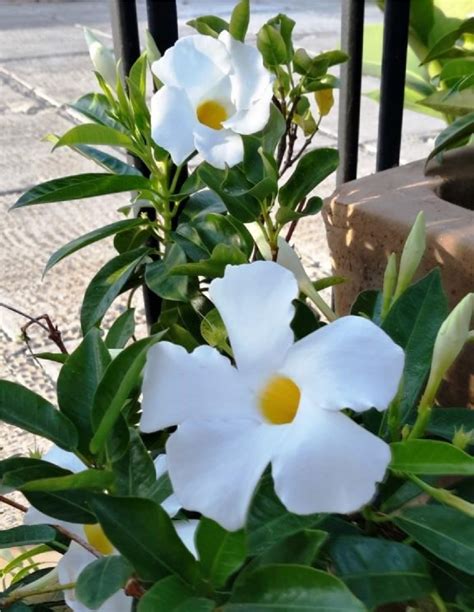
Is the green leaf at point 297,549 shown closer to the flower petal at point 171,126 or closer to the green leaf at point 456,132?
the flower petal at point 171,126

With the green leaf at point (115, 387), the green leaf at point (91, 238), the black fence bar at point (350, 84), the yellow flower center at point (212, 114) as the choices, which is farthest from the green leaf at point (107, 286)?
the black fence bar at point (350, 84)

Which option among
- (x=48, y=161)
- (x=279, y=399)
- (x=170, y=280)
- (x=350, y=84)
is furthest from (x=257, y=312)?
(x=48, y=161)

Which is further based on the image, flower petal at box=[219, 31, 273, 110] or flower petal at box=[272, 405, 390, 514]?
flower petal at box=[219, 31, 273, 110]

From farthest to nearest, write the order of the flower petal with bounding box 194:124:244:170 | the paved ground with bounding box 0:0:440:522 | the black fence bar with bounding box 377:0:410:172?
1. the paved ground with bounding box 0:0:440:522
2. the black fence bar with bounding box 377:0:410:172
3. the flower petal with bounding box 194:124:244:170

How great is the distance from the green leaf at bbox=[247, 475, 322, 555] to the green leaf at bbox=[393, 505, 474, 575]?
0.06 m

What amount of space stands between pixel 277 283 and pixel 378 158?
2.32 feet

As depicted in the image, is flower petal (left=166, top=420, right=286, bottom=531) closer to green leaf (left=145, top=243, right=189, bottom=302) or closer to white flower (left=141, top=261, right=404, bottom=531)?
white flower (left=141, top=261, right=404, bottom=531)

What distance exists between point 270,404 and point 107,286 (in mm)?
344

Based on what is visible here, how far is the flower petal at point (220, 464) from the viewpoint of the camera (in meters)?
0.44

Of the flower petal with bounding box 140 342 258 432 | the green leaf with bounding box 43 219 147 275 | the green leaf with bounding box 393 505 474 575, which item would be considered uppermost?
the flower petal with bounding box 140 342 258 432

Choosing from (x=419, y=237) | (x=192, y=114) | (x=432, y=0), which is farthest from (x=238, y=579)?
(x=432, y=0)

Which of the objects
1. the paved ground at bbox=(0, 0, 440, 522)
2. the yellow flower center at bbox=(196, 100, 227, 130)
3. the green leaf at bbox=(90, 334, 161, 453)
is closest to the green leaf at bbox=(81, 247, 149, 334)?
the yellow flower center at bbox=(196, 100, 227, 130)

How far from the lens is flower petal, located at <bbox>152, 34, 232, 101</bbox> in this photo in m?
0.69

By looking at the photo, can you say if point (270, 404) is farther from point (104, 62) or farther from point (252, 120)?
point (104, 62)
